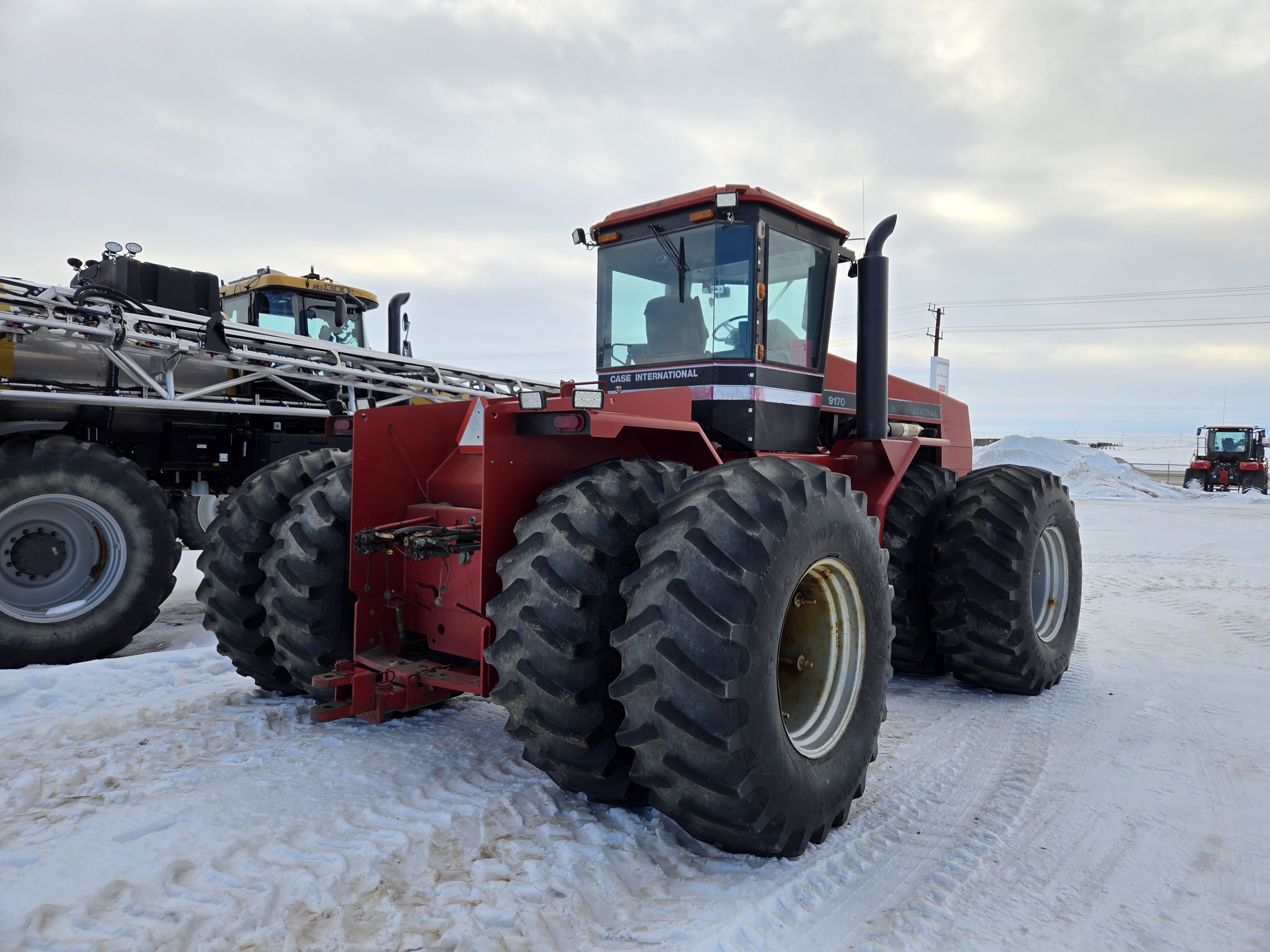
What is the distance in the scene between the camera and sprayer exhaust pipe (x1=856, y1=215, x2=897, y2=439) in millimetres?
4590

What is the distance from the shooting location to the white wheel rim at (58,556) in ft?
18.4

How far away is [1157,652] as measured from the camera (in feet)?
19.8

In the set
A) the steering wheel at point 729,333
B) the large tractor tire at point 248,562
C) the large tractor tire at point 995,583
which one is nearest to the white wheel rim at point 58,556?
the large tractor tire at point 248,562

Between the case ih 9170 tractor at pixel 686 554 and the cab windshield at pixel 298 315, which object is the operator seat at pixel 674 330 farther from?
the cab windshield at pixel 298 315

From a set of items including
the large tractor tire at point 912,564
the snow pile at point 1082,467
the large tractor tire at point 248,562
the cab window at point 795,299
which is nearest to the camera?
the large tractor tire at point 248,562

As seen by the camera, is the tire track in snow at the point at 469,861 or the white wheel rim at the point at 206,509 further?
the white wheel rim at the point at 206,509

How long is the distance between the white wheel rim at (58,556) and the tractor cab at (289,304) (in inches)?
172

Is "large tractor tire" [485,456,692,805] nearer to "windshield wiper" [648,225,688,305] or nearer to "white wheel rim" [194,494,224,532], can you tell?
"windshield wiper" [648,225,688,305]

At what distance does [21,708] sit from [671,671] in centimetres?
355

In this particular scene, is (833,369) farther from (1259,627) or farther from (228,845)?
(1259,627)

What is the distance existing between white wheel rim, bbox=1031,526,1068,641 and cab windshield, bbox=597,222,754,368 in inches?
105

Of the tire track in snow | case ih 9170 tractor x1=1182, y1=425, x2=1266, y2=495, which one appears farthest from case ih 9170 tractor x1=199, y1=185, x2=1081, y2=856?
case ih 9170 tractor x1=1182, y1=425, x2=1266, y2=495

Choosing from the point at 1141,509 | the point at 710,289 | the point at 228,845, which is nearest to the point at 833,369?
the point at 710,289

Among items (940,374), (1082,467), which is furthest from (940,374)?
(1082,467)
